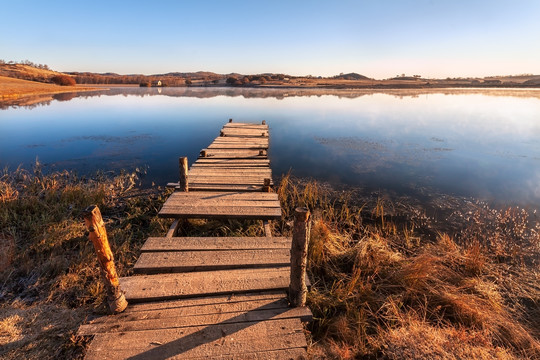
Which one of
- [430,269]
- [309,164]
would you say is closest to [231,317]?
[430,269]

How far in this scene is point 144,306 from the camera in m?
4.09

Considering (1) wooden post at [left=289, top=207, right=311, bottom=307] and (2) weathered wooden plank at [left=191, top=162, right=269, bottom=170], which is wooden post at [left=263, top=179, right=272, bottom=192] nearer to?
(2) weathered wooden plank at [left=191, top=162, right=269, bottom=170]

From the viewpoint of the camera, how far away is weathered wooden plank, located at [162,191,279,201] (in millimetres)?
7555

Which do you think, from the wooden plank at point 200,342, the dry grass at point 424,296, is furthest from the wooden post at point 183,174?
the wooden plank at point 200,342

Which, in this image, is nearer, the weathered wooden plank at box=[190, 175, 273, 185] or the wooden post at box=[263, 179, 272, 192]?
the wooden post at box=[263, 179, 272, 192]

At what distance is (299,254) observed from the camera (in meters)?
3.82

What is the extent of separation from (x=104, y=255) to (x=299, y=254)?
2663 millimetres

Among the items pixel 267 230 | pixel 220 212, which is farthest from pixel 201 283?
pixel 220 212

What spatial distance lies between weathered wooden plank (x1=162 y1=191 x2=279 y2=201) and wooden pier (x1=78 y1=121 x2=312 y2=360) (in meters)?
0.52

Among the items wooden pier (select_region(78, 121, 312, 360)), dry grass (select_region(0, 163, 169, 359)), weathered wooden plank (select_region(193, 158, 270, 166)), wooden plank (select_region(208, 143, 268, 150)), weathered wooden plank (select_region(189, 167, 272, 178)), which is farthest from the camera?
wooden plank (select_region(208, 143, 268, 150))

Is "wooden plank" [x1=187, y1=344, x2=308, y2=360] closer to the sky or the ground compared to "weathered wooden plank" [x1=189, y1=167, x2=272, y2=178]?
closer to the ground

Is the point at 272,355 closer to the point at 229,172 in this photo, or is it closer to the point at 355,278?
the point at 355,278

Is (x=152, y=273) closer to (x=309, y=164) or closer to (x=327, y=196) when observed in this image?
(x=327, y=196)

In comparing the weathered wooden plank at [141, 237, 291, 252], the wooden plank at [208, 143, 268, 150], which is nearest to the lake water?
the wooden plank at [208, 143, 268, 150]
